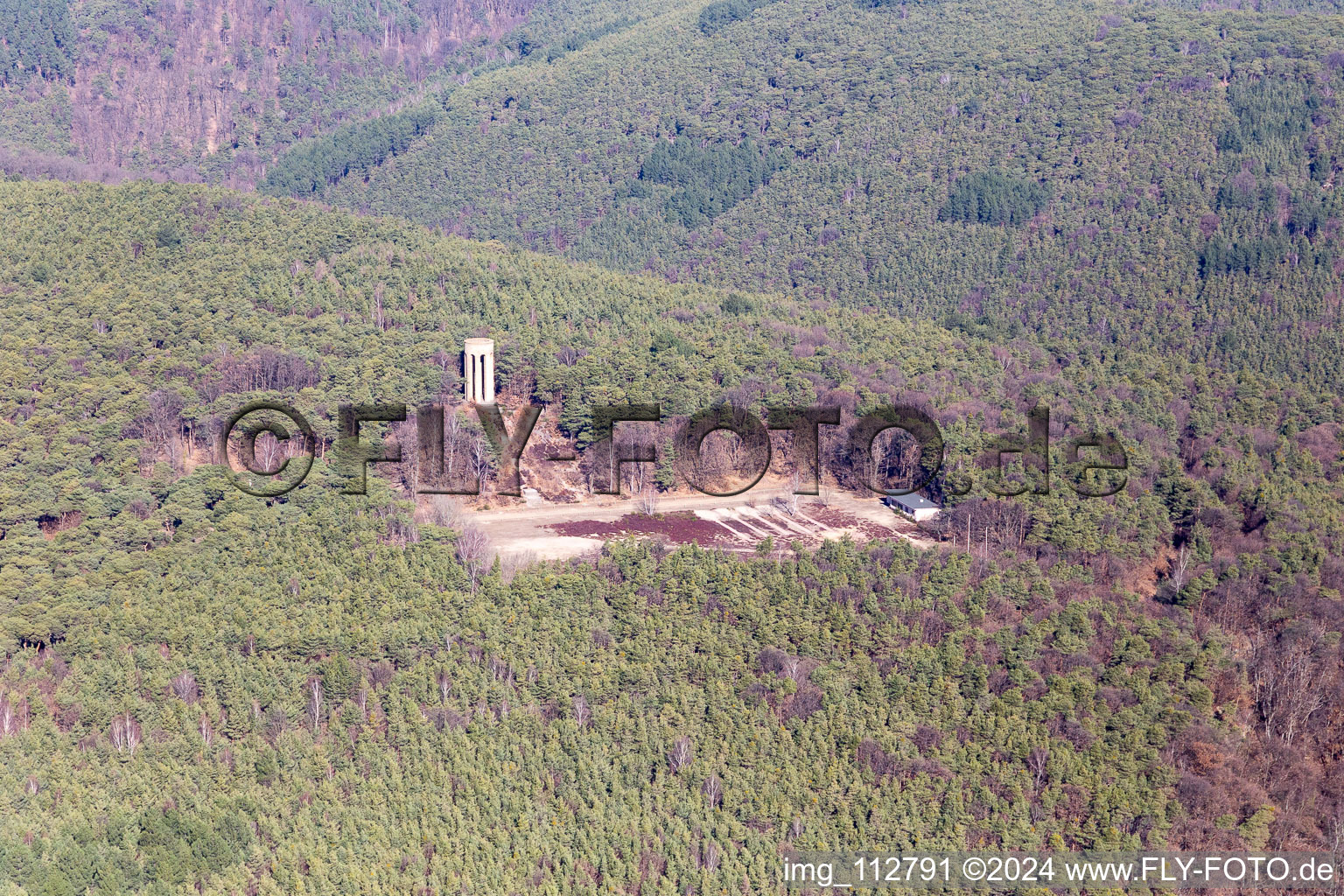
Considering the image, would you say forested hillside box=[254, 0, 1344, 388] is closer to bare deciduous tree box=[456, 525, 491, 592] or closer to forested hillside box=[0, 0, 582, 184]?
forested hillside box=[0, 0, 582, 184]

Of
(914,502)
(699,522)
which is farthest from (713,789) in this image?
(914,502)

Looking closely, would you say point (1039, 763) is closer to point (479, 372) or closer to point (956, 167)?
point (479, 372)

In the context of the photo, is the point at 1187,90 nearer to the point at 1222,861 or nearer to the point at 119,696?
the point at 1222,861

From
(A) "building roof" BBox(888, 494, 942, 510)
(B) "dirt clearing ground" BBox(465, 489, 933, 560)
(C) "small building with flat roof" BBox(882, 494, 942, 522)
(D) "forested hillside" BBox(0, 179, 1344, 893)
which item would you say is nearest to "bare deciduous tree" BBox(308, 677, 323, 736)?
(D) "forested hillside" BBox(0, 179, 1344, 893)

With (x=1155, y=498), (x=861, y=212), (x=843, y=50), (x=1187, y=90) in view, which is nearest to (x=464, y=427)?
(x=1155, y=498)

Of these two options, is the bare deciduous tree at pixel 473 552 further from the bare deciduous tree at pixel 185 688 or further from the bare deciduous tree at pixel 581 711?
the bare deciduous tree at pixel 185 688

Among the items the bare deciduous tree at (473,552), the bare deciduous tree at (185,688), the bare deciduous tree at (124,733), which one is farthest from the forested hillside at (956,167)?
the bare deciduous tree at (124,733)
